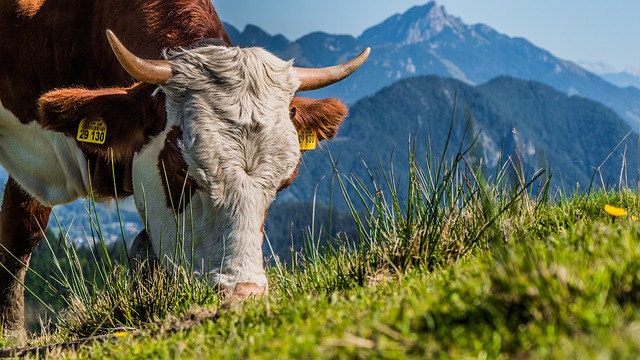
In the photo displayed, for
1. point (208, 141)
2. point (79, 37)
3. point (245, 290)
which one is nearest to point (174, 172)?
point (208, 141)

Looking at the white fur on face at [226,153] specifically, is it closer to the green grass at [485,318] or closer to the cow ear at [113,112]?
the cow ear at [113,112]

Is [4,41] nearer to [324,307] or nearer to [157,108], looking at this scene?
[157,108]

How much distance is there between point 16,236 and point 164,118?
3781 mm

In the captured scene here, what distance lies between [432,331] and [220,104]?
4296 mm

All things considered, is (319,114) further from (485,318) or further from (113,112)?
(485,318)

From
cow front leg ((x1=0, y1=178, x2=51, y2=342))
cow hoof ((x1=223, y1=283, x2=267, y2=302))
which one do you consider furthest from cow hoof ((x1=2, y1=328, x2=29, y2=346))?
cow hoof ((x1=223, y1=283, x2=267, y2=302))

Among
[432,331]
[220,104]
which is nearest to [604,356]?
[432,331]

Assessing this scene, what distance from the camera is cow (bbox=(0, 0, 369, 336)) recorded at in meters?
6.02

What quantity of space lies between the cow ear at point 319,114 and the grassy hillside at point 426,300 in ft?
6.33

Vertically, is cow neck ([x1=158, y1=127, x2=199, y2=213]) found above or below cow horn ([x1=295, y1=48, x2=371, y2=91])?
below

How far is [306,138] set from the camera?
24.7 feet

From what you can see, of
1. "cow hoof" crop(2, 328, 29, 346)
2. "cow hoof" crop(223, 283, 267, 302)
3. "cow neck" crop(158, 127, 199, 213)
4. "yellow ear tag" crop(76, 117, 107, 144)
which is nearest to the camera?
"cow hoof" crop(223, 283, 267, 302)

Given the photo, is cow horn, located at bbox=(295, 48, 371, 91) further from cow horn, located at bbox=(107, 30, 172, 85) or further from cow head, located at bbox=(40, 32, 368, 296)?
cow horn, located at bbox=(107, 30, 172, 85)

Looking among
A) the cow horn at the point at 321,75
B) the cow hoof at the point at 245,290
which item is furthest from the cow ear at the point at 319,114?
the cow hoof at the point at 245,290
